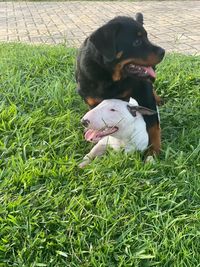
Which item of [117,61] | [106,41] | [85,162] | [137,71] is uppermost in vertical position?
[106,41]

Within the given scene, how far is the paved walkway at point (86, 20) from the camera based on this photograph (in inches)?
273

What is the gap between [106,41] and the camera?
3.09 metres

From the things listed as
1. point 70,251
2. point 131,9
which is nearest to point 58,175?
point 70,251

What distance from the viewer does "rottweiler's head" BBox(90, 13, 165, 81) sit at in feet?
10.2

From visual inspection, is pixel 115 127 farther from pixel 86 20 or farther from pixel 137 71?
pixel 86 20

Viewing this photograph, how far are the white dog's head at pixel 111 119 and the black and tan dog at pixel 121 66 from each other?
0.24m

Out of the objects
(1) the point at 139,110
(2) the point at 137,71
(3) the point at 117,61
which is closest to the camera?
(1) the point at 139,110

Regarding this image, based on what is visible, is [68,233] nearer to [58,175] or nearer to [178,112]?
[58,175]

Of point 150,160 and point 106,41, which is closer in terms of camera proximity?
point 150,160

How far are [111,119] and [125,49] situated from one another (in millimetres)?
652

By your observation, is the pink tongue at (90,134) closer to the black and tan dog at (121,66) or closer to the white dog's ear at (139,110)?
the white dog's ear at (139,110)

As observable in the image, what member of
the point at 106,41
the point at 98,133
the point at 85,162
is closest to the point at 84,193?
the point at 85,162

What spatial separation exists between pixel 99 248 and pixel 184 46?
15.5 ft

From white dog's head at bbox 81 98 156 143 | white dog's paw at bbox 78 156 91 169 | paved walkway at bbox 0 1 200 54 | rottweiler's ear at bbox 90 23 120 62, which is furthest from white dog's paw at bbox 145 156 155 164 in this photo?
paved walkway at bbox 0 1 200 54
